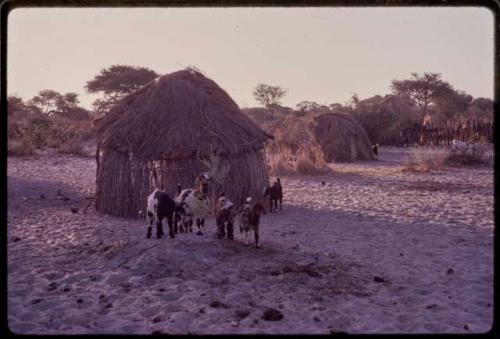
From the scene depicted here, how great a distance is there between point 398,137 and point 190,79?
→ 2109cm

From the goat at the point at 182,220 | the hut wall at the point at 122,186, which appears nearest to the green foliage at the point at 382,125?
the hut wall at the point at 122,186

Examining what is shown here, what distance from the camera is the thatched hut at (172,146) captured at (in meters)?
10.6

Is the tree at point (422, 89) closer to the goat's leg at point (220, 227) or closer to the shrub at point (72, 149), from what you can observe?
the shrub at point (72, 149)

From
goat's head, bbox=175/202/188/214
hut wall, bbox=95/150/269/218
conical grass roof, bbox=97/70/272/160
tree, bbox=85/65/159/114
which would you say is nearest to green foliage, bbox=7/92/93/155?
tree, bbox=85/65/159/114

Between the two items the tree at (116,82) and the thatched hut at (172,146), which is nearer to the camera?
the thatched hut at (172,146)

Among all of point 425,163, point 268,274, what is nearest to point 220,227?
point 268,274

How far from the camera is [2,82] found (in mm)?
4574

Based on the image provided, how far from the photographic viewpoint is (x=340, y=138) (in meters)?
23.7

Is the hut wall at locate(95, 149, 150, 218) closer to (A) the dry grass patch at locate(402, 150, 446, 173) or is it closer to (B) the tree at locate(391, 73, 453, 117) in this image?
(A) the dry grass patch at locate(402, 150, 446, 173)

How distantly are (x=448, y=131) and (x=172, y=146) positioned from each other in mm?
21035

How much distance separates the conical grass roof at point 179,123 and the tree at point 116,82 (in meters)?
24.4

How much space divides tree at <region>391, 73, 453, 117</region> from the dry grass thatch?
84.2ft

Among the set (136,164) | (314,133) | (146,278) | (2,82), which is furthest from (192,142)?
(314,133)

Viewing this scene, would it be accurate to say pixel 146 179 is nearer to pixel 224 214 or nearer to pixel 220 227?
pixel 220 227
